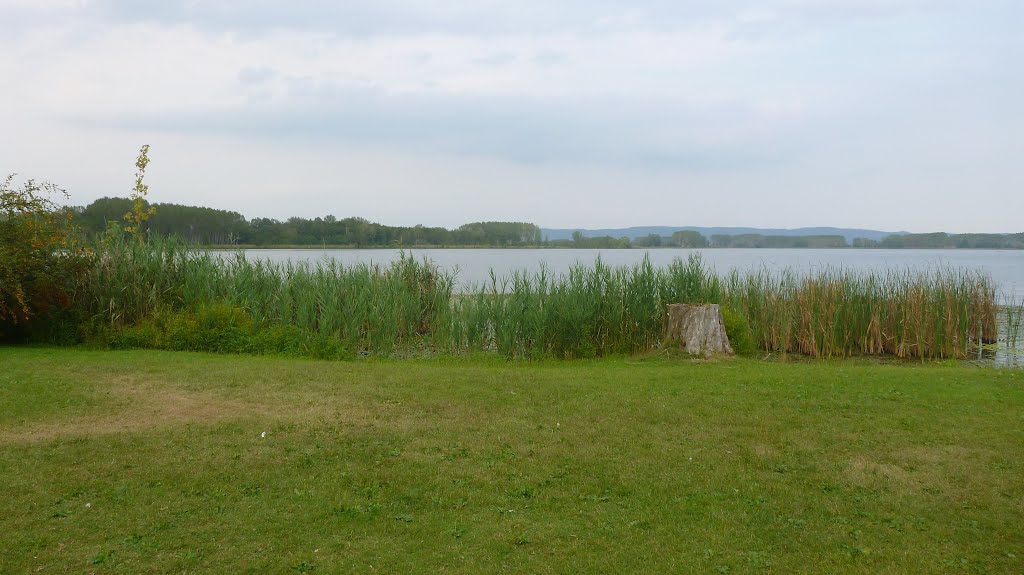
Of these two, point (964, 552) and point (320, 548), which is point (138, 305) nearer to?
point (320, 548)

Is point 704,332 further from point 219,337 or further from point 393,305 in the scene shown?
point 219,337

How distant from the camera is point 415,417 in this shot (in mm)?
7344

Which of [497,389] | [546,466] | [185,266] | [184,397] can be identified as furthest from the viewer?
[185,266]

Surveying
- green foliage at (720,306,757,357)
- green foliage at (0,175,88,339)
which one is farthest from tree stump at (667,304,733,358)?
green foliage at (0,175,88,339)

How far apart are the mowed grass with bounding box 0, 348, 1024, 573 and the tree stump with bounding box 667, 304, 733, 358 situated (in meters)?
2.60

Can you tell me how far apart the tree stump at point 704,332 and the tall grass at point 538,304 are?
1.97 ft

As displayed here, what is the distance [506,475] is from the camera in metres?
5.55

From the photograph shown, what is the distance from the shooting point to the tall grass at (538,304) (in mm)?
12414

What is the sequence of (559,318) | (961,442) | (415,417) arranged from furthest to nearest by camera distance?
1. (559,318)
2. (415,417)
3. (961,442)

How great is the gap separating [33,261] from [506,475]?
32.3ft

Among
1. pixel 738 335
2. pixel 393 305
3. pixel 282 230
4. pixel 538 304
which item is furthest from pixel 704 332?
pixel 282 230

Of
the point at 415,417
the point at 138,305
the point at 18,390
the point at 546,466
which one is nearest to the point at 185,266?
the point at 138,305

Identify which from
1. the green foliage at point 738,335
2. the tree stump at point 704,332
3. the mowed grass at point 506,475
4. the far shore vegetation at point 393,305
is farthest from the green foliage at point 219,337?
the green foliage at point 738,335

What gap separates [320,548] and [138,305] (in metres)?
9.78
